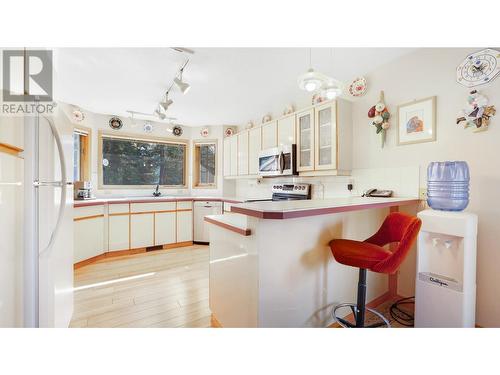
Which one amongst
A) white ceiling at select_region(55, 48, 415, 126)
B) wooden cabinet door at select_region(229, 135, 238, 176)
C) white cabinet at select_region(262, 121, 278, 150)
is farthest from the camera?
wooden cabinet door at select_region(229, 135, 238, 176)

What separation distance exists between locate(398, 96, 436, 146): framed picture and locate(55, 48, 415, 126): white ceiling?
521 mm

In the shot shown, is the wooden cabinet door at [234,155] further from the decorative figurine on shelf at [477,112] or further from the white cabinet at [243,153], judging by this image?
the decorative figurine on shelf at [477,112]

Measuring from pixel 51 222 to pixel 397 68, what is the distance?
118 inches

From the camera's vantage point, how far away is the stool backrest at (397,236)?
124 cm

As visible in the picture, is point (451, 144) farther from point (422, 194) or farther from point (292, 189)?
point (292, 189)

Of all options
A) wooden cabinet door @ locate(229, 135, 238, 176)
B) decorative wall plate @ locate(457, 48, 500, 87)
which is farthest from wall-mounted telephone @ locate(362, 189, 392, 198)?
wooden cabinet door @ locate(229, 135, 238, 176)

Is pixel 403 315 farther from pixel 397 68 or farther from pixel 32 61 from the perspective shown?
pixel 32 61

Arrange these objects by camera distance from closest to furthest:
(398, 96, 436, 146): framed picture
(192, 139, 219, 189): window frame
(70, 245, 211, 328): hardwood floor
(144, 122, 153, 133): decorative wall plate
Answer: (70, 245, 211, 328): hardwood floor, (398, 96, 436, 146): framed picture, (144, 122, 153, 133): decorative wall plate, (192, 139, 219, 189): window frame

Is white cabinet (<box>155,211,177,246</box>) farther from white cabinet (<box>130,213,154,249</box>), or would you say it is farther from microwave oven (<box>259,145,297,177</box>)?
microwave oven (<box>259,145,297,177</box>)

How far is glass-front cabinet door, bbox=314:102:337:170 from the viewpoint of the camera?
8.27 feet

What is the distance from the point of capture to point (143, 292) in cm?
231

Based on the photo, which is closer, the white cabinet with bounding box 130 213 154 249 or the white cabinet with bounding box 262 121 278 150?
the white cabinet with bounding box 262 121 278 150

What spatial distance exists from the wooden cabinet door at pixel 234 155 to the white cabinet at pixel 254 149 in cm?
40

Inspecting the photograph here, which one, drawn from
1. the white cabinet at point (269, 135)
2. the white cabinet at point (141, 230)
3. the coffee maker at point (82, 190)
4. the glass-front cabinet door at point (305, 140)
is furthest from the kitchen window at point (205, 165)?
the glass-front cabinet door at point (305, 140)
